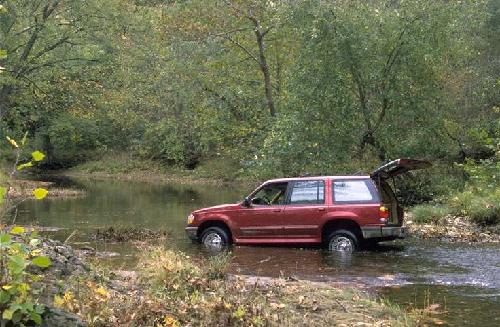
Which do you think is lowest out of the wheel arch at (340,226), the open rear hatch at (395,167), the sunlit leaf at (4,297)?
the sunlit leaf at (4,297)

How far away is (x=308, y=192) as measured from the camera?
15.6 metres

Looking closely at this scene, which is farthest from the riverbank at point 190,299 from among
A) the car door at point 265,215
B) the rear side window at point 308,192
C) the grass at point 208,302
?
the car door at point 265,215

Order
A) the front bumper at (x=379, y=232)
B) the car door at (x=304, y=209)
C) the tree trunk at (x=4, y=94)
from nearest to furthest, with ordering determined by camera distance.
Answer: the front bumper at (x=379, y=232) → the car door at (x=304, y=209) → the tree trunk at (x=4, y=94)

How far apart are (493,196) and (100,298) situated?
15.1 m

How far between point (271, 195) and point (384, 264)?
3759mm

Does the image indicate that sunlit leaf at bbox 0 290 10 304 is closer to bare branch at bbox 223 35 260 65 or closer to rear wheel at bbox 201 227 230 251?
rear wheel at bbox 201 227 230 251

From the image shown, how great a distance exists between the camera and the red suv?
1470cm

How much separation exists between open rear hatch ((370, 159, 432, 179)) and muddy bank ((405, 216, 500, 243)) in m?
2.78

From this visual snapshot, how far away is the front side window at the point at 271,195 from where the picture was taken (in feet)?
52.3

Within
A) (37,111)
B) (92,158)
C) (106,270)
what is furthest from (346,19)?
(92,158)

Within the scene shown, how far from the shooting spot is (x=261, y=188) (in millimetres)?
16016

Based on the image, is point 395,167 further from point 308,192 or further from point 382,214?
point 308,192

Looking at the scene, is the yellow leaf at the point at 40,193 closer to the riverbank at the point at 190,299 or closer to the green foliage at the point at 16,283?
the green foliage at the point at 16,283

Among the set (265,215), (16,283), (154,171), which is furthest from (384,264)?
(154,171)
